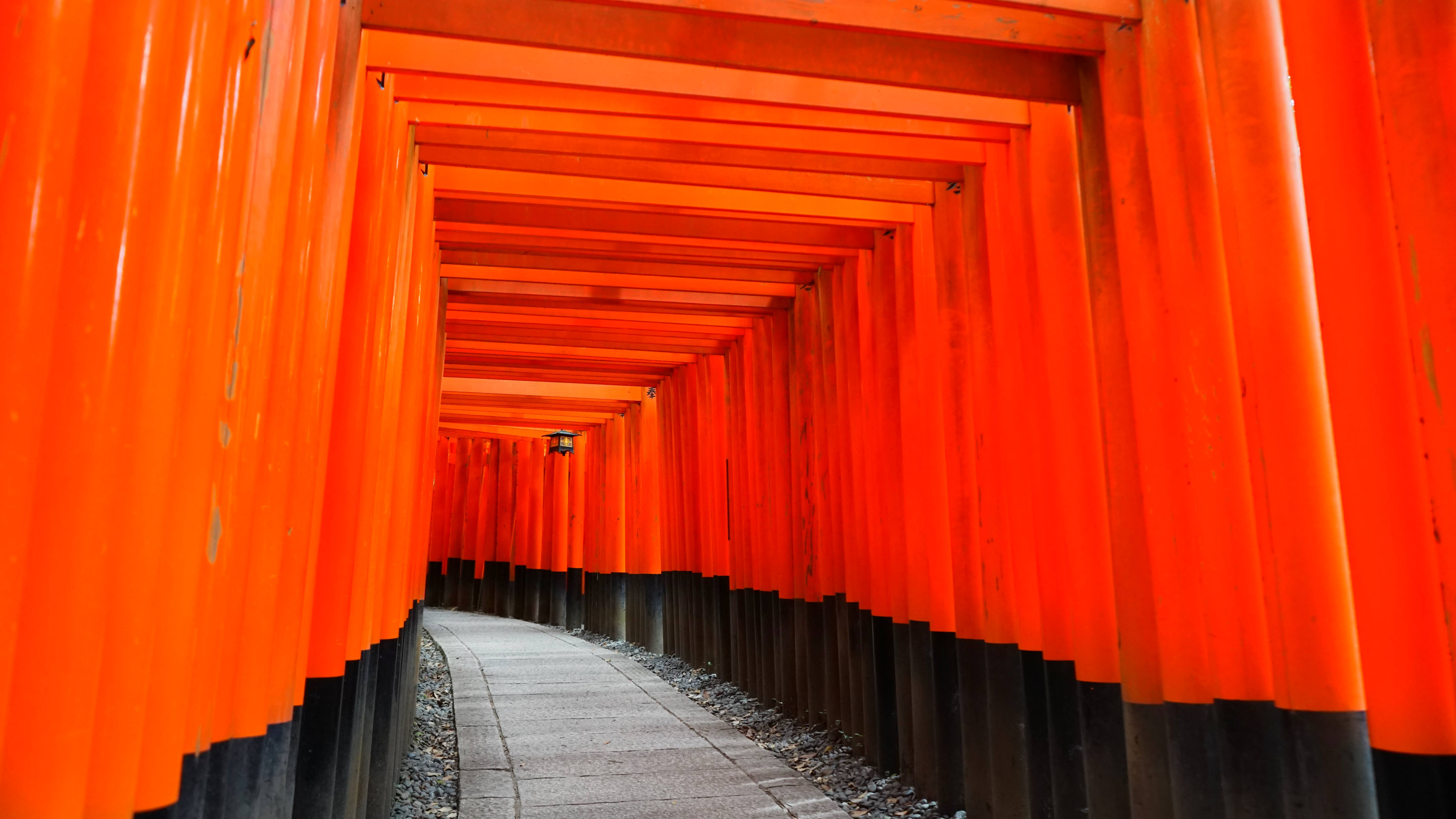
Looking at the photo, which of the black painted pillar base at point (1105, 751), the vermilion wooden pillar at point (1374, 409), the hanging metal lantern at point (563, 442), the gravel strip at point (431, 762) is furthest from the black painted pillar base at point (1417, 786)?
the hanging metal lantern at point (563, 442)

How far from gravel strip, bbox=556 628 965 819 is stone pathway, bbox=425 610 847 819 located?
0.13 metres

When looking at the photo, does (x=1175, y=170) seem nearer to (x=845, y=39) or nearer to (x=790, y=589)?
(x=845, y=39)

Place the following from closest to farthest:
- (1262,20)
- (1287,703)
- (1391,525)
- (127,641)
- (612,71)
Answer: (127,641), (1391,525), (1287,703), (1262,20), (612,71)

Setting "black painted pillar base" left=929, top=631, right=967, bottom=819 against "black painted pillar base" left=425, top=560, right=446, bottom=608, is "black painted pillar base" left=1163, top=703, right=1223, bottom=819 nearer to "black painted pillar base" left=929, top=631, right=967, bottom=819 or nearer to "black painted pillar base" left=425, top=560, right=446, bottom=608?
"black painted pillar base" left=929, top=631, right=967, bottom=819

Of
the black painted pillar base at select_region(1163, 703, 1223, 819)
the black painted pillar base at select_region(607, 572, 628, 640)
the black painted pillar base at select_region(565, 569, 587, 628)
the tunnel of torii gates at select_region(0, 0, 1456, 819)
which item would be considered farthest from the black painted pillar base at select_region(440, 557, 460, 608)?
the black painted pillar base at select_region(1163, 703, 1223, 819)

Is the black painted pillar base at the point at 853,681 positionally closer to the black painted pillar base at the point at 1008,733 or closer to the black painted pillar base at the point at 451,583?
the black painted pillar base at the point at 1008,733

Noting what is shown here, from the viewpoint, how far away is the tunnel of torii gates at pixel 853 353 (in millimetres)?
1402

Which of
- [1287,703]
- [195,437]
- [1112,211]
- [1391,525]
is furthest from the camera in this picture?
[1112,211]

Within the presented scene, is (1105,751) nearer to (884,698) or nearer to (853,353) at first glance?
(884,698)

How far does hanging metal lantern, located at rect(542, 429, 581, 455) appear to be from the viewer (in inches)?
580

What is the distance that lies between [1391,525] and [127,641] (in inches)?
119

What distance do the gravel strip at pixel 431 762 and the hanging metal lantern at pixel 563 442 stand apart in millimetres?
5474

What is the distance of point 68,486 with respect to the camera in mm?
1314

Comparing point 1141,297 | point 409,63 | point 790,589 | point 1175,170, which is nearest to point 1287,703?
point 1141,297
